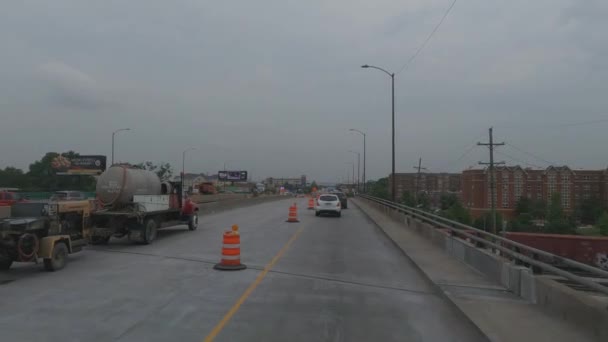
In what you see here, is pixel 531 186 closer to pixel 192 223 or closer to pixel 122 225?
pixel 192 223

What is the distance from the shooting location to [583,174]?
2224 inches

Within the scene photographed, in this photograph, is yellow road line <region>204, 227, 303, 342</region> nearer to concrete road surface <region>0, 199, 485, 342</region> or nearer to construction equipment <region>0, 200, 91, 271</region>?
concrete road surface <region>0, 199, 485, 342</region>

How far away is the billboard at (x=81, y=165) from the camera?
8369 cm

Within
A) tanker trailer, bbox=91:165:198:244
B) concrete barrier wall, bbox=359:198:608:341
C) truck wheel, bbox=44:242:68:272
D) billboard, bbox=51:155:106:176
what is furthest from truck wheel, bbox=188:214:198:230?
billboard, bbox=51:155:106:176

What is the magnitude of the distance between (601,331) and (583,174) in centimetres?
5849

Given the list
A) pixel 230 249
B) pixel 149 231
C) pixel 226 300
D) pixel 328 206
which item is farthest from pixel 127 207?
pixel 328 206

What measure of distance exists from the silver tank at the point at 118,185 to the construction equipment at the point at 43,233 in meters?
3.75

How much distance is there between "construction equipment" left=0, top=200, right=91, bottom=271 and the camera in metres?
10.6

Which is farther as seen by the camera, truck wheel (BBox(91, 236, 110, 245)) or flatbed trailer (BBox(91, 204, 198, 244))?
truck wheel (BBox(91, 236, 110, 245))

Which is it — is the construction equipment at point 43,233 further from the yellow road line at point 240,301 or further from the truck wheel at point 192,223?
the truck wheel at point 192,223

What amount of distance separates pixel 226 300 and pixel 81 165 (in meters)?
87.0

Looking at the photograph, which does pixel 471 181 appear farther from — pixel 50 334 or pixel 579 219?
pixel 50 334

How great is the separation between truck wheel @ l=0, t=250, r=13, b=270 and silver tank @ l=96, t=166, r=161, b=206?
5.49 meters

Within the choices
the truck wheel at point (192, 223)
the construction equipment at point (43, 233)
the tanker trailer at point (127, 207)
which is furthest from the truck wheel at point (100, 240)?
the truck wheel at point (192, 223)
